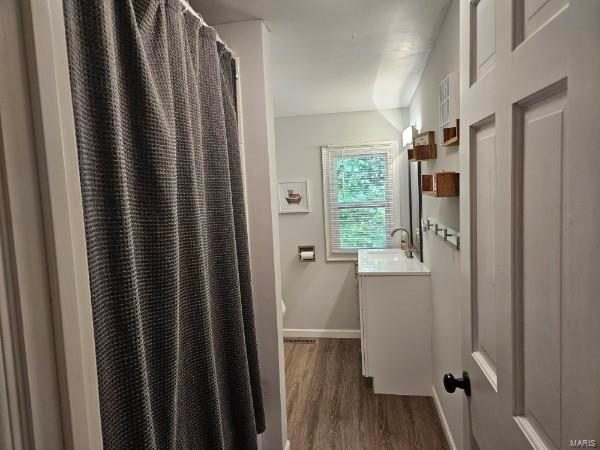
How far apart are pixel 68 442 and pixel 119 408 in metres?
0.32

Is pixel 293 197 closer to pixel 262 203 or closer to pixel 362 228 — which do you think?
pixel 362 228

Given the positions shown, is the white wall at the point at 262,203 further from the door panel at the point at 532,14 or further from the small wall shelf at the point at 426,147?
the door panel at the point at 532,14

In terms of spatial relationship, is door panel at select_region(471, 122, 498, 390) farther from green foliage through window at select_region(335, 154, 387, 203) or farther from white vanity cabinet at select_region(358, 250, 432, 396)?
green foliage through window at select_region(335, 154, 387, 203)

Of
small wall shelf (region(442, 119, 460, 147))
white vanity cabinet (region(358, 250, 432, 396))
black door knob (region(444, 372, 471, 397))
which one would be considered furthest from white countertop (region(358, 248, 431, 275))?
black door knob (region(444, 372, 471, 397))

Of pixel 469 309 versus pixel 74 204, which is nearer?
pixel 74 204

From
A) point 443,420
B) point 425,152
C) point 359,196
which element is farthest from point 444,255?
point 359,196

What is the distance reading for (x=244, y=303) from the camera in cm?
152

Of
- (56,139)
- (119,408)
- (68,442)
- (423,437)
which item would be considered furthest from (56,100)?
(423,437)

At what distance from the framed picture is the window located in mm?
214

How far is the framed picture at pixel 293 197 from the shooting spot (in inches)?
150

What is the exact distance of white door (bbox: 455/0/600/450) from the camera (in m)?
0.47

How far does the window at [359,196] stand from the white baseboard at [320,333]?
2.61ft

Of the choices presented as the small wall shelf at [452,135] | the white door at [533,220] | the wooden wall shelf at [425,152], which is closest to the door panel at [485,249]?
the white door at [533,220]

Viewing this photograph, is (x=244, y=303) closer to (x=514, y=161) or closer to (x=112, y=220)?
(x=112, y=220)
